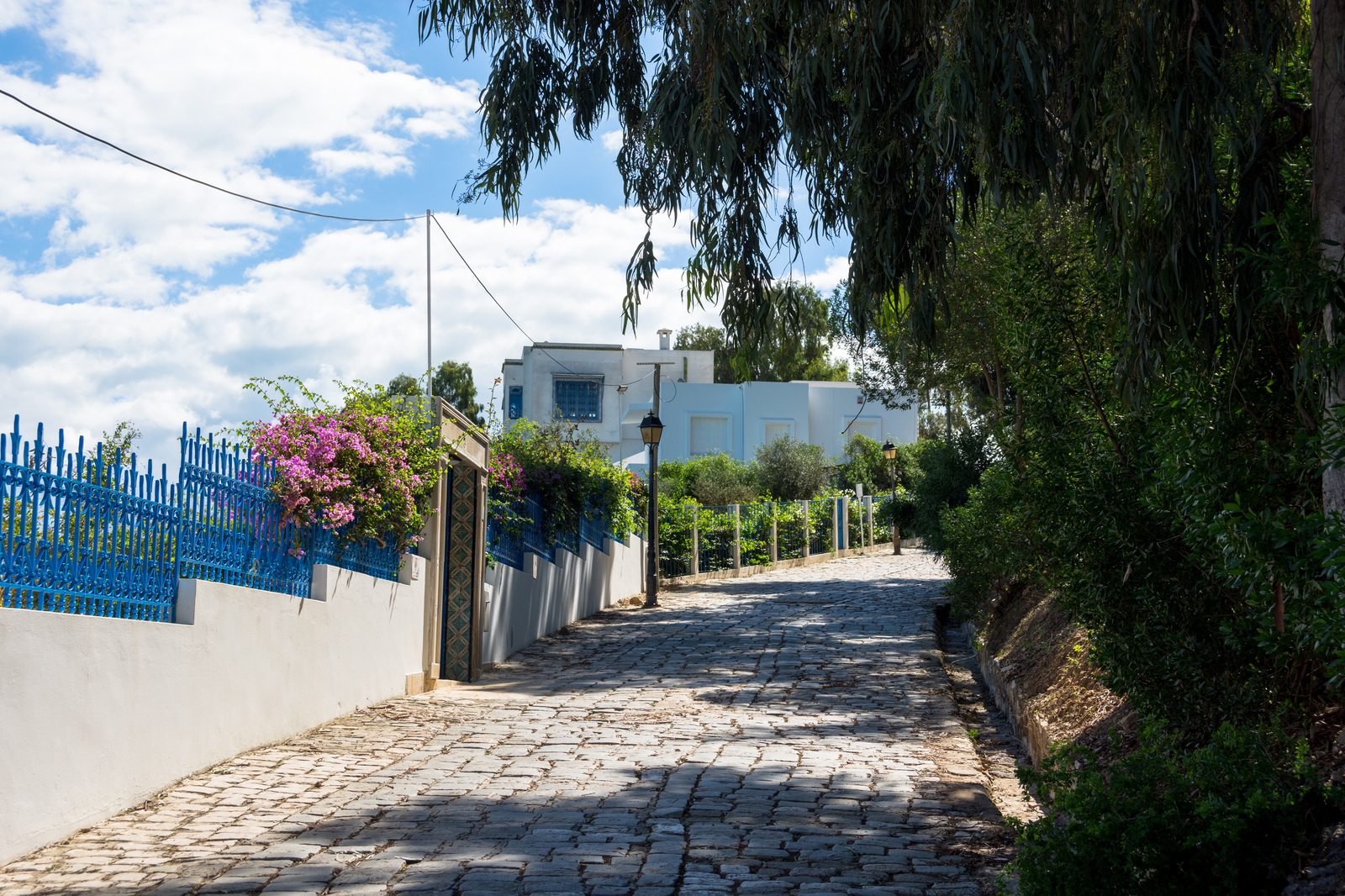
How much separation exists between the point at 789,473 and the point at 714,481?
5.01m

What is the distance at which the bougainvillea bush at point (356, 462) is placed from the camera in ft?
28.2

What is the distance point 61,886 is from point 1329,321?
224 inches

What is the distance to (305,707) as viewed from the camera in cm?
855

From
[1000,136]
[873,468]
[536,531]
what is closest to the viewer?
[1000,136]

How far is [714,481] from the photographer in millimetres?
35312

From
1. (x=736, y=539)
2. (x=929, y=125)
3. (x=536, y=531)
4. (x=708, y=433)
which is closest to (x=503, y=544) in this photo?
(x=536, y=531)

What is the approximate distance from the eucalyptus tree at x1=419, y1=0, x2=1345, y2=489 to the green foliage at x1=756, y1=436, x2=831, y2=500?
3126cm

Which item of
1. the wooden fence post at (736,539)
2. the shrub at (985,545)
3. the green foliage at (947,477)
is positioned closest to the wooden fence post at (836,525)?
the wooden fence post at (736,539)

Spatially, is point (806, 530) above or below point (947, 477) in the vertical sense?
below

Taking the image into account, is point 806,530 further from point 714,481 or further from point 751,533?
point 714,481

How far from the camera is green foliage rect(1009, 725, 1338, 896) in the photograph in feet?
12.1

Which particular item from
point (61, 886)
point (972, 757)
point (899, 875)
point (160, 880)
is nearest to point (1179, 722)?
point (899, 875)

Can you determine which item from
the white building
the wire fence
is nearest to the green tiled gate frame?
the wire fence

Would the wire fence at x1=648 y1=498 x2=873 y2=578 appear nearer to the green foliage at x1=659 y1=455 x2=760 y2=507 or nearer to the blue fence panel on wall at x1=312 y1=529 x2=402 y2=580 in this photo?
the green foliage at x1=659 y1=455 x2=760 y2=507
